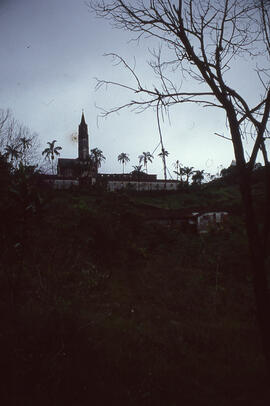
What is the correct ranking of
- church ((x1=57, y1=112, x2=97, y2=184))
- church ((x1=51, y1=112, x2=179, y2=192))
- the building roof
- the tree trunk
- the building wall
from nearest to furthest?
the tree trunk → church ((x1=51, y1=112, x2=179, y2=192)) → church ((x1=57, y1=112, x2=97, y2=184)) → the building wall → the building roof

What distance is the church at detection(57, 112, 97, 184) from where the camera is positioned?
60.9 meters

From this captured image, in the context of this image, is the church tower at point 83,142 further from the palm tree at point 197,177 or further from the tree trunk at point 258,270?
the tree trunk at point 258,270

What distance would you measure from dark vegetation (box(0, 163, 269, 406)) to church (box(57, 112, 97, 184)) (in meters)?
46.8

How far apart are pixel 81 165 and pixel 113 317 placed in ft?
187

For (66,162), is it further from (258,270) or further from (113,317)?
(258,270)

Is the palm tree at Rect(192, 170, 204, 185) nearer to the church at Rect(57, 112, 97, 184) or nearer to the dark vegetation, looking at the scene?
the church at Rect(57, 112, 97, 184)

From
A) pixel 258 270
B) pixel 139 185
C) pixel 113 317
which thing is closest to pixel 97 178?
pixel 139 185

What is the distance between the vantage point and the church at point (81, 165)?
200 feet

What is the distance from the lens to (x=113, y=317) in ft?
22.7

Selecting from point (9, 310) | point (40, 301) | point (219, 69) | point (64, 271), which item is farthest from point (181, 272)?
point (219, 69)

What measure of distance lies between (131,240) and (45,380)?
1259 cm

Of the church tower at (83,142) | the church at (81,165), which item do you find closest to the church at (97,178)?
the church at (81,165)

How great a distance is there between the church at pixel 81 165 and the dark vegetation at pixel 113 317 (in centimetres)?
4677

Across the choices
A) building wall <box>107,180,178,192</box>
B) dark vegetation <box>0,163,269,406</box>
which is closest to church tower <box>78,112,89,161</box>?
building wall <box>107,180,178,192</box>
